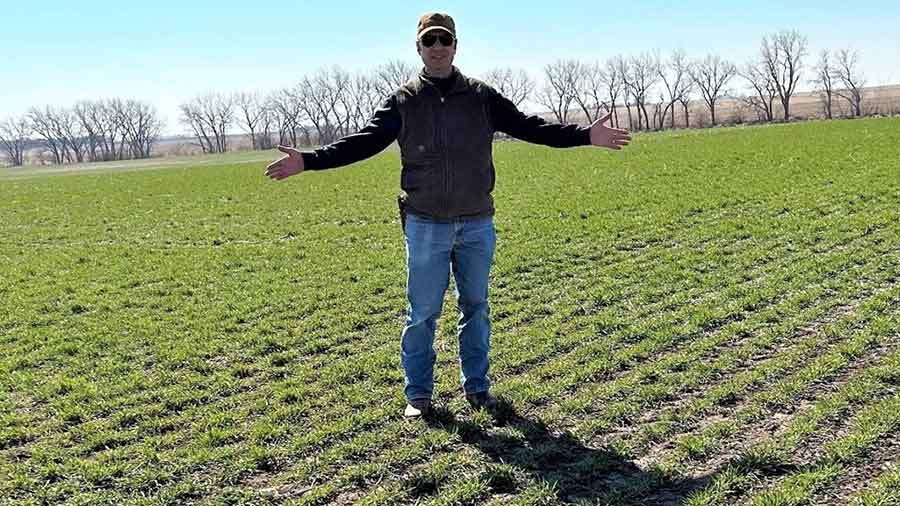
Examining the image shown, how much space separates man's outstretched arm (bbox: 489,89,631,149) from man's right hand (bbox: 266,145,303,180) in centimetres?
117

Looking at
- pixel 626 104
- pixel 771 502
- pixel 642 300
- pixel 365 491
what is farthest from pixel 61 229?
pixel 626 104

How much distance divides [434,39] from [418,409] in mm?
2248

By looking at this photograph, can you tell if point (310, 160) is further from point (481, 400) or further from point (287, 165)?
point (481, 400)

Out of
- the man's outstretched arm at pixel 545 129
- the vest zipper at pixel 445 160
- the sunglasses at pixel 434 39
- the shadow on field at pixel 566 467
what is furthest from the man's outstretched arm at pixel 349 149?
the shadow on field at pixel 566 467

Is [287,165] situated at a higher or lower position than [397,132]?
lower

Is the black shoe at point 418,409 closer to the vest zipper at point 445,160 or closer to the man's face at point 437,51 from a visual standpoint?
the vest zipper at point 445,160

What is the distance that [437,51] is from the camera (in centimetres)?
448

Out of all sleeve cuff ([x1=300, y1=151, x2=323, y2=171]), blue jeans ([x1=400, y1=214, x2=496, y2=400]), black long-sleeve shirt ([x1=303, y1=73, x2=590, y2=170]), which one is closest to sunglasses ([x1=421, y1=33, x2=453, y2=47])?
black long-sleeve shirt ([x1=303, y1=73, x2=590, y2=170])

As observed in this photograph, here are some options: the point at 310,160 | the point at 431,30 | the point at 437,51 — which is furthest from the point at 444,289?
the point at 431,30

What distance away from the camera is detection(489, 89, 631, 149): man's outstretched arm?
15.6 feet

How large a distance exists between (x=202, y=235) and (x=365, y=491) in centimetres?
1199

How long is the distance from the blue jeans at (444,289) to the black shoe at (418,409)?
31 mm

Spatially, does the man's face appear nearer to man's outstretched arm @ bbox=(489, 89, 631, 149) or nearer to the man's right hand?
man's outstretched arm @ bbox=(489, 89, 631, 149)

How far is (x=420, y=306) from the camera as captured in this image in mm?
4863
